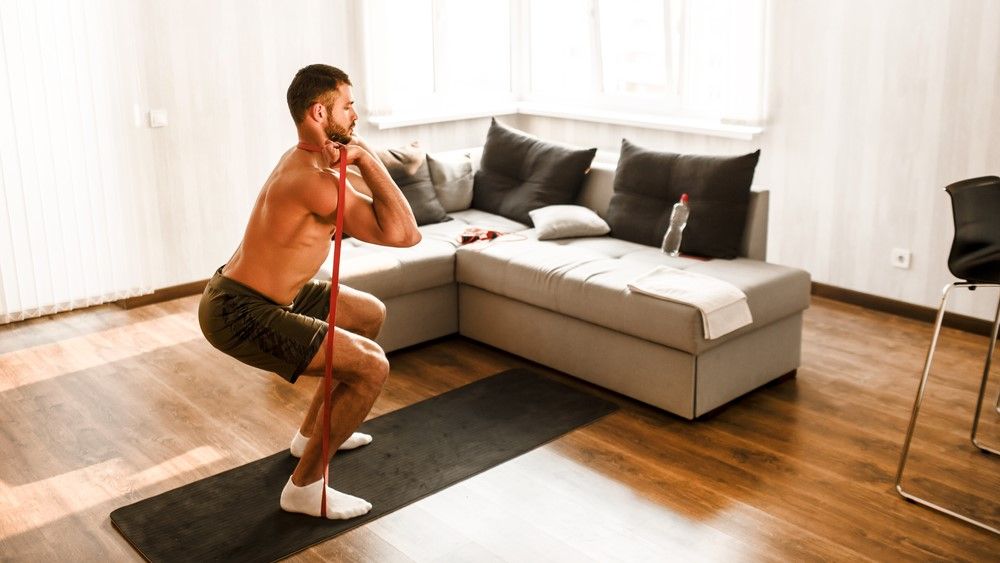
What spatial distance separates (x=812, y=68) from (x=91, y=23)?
148 inches

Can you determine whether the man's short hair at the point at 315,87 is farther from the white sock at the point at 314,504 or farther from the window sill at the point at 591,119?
the window sill at the point at 591,119

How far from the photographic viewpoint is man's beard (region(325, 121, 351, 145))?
3.07 meters

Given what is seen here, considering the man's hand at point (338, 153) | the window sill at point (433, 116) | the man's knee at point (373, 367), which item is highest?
the man's hand at point (338, 153)

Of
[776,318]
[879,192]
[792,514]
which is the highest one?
[879,192]

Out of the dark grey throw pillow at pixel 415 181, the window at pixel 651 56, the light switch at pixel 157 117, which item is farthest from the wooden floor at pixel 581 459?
the window at pixel 651 56

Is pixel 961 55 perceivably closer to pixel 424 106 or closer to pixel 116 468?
pixel 424 106

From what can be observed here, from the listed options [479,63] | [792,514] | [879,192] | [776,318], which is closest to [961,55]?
[879,192]

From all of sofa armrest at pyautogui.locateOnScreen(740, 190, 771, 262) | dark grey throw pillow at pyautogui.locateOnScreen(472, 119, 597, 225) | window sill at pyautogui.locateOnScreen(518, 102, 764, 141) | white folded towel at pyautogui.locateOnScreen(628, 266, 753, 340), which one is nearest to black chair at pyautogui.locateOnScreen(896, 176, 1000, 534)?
white folded towel at pyautogui.locateOnScreen(628, 266, 753, 340)

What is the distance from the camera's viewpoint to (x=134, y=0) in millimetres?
5086

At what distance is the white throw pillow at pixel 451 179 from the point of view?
17.4 ft

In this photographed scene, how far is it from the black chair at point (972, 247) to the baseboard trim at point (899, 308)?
1.59 metres

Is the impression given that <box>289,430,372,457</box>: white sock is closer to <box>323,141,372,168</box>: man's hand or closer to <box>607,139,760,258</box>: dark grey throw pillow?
<box>323,141,372,168</box>: man's hand

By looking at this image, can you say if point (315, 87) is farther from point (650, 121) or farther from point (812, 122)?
point (650, 121)

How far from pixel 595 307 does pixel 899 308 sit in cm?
199
